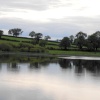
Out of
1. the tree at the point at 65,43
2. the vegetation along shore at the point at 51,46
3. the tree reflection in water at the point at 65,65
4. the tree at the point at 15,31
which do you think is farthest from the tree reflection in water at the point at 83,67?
the tree at the point at 15,31

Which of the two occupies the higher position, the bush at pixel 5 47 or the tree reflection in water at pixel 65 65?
the bush at pixel 5 47

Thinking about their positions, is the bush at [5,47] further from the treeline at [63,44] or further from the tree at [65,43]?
the tree at [65,43]

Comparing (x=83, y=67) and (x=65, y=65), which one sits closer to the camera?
(x=83, y=67)

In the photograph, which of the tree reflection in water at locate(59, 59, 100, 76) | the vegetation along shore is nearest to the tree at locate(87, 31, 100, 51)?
the vegetation along shore

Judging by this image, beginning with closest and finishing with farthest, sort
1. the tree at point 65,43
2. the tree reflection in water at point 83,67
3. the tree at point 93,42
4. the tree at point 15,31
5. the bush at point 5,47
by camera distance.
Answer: the tree reflection in water at point 83,67, the bush at point 5,47, the tree at point 65,43, the tree at point 93,42, the tree at point 15,31

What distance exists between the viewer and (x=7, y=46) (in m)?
116

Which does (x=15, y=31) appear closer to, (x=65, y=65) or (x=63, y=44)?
(x=63, y=44)

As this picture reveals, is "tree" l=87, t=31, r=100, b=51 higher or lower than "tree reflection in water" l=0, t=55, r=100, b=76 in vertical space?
higher

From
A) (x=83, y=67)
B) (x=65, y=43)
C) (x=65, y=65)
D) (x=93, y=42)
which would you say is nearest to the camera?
(x=83, y=67)

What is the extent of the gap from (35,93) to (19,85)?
4716 mm

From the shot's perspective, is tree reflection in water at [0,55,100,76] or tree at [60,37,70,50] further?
tree at [60,37,70,50]

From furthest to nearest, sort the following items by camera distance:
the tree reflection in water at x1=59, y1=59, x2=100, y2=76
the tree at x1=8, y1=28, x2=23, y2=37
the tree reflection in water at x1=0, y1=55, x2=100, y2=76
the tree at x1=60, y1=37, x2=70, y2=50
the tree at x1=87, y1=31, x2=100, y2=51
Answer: the tree at x1=8, y1=28, x2=23, y2=37 → the tree at x1=87, y1=31, x2=100, y2=51 → the tree at x1=60, y1=37, x2=70, y2=50 → the tree reflection in water at x1=0, y1=55, x2=100, y2=76 → the tree reflection in water at x1=59, y1=59, x2=100, y2=76

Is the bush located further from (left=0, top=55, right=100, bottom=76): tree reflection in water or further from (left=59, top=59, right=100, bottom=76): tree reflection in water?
(left=59, top=59, right=100, bottom=76): tree reflection in water

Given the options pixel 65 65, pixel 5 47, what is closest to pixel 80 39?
pixel 5 47
